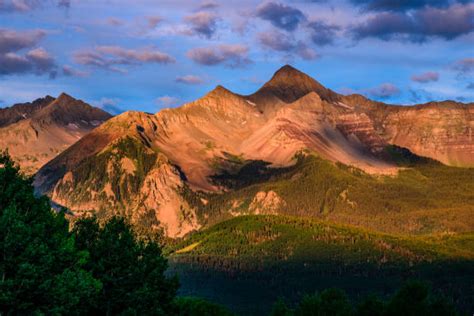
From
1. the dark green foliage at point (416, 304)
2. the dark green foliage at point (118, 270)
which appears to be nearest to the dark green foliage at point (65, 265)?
the dark green foliage at point (118, 270)

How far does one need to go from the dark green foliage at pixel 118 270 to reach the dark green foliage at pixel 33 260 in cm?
900

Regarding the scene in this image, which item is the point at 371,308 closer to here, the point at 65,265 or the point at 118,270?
the point at 118,270

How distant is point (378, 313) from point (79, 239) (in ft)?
217

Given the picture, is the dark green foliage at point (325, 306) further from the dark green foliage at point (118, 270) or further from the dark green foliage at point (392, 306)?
the dark green foliage at point (118, 270)

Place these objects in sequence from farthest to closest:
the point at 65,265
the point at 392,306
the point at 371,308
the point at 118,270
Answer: the point at 371,308, the point at 392,306, the point at 118,270, the point at 65,265

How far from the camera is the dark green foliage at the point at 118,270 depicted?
104 m

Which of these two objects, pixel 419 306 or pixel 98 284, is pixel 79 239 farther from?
pixel 419 306

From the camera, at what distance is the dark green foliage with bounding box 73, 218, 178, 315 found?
342ft

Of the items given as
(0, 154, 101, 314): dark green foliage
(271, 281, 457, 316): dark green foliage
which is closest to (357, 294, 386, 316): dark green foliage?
(271, 281, 457, 316): dark green foliage

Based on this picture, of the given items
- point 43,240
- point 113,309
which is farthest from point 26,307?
point 113,309

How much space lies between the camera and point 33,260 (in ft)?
270

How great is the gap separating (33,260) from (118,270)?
24.1 m

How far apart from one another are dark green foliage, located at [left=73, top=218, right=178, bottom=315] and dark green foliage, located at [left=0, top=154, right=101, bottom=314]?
9005mm

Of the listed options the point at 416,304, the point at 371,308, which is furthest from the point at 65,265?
the point at 371,308
